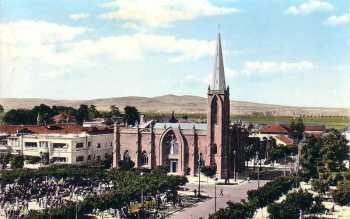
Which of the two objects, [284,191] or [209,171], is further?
[209,171]

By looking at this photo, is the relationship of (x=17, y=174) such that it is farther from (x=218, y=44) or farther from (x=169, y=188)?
(x=218, y=44)

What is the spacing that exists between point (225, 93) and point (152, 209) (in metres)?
30.9

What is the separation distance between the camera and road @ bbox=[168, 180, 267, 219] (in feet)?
176

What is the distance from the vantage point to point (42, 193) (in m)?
59.7

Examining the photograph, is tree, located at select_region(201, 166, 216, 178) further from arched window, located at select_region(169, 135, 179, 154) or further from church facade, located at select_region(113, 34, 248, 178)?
arched window, located at select_region(169, 135, 179, 154)

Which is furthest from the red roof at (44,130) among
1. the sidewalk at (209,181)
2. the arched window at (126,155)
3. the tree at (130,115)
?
the tree at (130,115)

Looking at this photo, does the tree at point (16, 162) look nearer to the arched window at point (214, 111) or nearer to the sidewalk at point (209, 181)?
the sidewalk at point (209, 181)

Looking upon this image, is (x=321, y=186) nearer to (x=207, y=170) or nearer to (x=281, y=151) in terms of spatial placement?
(x=207, y=170)

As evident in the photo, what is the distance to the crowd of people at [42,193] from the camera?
5366cm

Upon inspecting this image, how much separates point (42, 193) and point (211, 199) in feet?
57.2

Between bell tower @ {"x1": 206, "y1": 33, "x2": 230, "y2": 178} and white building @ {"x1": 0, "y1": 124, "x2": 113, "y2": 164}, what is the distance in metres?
21.9

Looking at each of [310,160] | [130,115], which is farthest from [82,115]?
[310,160]

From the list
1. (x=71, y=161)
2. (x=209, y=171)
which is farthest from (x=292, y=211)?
(x=71, y=161)

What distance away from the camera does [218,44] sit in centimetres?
8238
